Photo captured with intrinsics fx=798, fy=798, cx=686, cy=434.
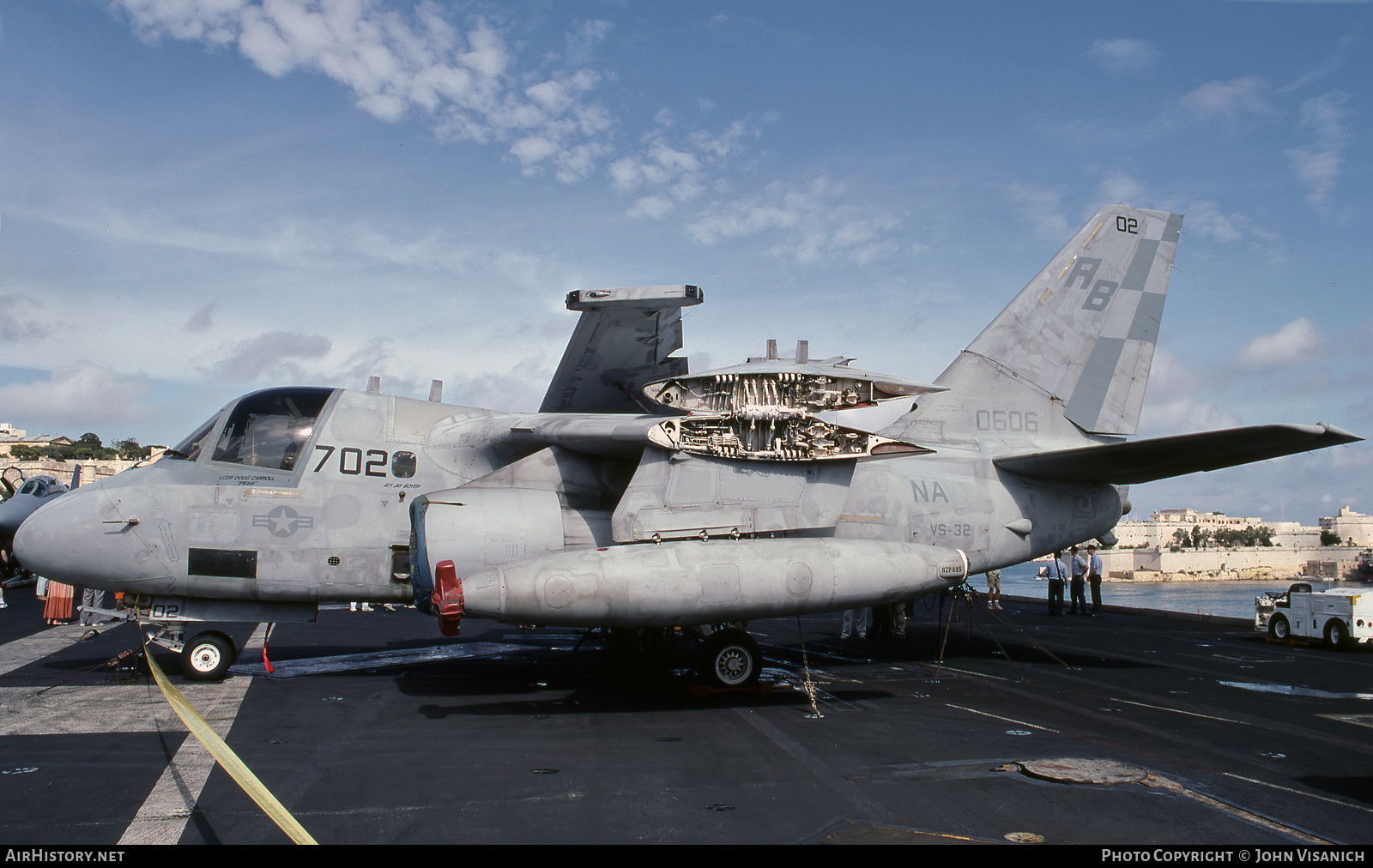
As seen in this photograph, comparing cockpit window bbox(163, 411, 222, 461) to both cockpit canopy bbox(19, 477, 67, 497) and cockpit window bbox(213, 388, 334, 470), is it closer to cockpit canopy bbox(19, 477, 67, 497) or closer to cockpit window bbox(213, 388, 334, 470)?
cockpit window bbox(213, 388, 334, 470)

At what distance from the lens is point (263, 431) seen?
10.6 metres

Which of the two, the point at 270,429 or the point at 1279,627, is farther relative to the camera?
the point at 1279,627

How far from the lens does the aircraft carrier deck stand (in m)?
5.23

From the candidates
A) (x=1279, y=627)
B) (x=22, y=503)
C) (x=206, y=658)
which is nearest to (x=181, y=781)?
(x=206, y=658)

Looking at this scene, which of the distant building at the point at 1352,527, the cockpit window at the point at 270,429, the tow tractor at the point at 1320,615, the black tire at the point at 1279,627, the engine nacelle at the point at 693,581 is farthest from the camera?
the distant building at the point at 1352,527

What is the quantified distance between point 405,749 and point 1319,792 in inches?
294

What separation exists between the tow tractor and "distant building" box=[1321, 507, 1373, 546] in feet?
435

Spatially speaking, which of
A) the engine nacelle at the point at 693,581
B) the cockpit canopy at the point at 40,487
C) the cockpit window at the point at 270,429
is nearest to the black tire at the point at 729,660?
the engine nacelle at the point at 693,581

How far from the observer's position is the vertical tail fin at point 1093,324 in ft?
43.8

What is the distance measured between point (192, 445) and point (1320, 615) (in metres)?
19.8

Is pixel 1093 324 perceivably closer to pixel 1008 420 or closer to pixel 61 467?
pixel 1008 420

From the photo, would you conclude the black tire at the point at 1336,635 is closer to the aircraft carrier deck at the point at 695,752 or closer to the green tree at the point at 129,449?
the aircraft carrier deck at the point at 695,752

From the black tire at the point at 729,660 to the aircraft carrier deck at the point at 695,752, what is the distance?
297mm

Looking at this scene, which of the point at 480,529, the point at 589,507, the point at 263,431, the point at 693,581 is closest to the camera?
the point at 693,581
